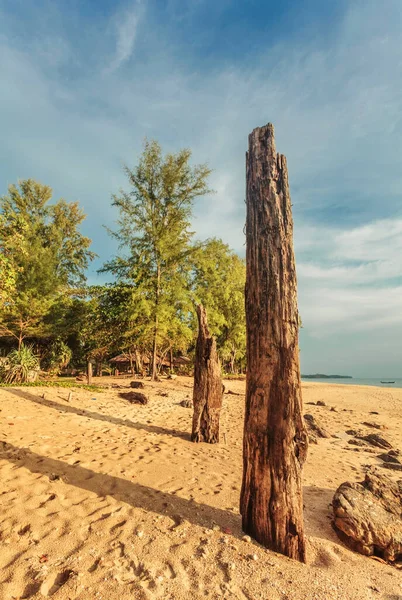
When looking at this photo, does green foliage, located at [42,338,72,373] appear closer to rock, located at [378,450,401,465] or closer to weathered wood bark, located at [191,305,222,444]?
weathered wood bark, located at [191,305,222,444]

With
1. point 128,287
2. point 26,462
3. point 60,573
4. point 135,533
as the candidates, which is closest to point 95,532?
point 135,533

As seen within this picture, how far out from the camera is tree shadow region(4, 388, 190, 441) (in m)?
8.20

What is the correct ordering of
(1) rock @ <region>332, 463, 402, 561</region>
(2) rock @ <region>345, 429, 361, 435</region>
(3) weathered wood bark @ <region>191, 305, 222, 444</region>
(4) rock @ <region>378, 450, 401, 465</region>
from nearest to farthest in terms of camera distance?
(1) rock @ <region>332, 463, 402, 561</region> < (4) rock @ <region>378, 450, 401, 465</region> < (3) weathered wood bark @ <region>191, 305, 222, 444</region> < (2) rock @ <region>345, 429, 361, 435</region>

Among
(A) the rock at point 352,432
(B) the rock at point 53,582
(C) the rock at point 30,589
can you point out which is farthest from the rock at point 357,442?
(C) the rock at point 30,589

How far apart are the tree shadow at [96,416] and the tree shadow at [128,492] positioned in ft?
10.8

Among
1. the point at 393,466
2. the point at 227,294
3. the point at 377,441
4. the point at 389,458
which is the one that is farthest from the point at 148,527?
the point at 227,294

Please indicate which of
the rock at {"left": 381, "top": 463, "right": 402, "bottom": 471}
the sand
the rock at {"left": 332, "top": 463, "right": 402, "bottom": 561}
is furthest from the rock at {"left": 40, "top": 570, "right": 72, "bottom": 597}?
the rock at {"left": 381, "top": 463, "right": 402, "bottom": 471}

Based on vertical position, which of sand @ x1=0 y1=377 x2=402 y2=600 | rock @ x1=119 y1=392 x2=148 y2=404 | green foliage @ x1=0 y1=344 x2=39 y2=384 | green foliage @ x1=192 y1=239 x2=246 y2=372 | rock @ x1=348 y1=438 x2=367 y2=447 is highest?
green foliage @ x1=192 y1=239 x2=246 y2=372

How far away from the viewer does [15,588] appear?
2395 mm

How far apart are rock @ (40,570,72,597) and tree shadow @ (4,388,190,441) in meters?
5.26

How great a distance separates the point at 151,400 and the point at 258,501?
996cm

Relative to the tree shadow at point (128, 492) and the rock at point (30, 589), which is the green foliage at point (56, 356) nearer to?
the tree shadow at point (128, 492)

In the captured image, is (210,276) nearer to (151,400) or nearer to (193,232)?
(193,232)

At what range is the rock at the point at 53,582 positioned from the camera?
2381mm
